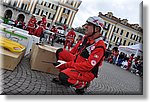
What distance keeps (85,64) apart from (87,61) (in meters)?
0.03

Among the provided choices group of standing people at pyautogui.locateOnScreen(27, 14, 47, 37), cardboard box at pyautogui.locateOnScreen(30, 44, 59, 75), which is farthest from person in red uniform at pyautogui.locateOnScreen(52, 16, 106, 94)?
group of standing people at pyautogui.locateOnScreen(27, 14, 47, 37)

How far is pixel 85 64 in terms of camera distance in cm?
141

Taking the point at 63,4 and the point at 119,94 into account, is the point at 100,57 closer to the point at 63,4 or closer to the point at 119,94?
the point at 119,94

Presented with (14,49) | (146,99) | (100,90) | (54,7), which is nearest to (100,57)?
(100,90)

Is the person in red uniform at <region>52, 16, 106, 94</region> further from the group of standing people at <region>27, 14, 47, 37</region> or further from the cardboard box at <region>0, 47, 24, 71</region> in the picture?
the group of standing people at <region>27, 14, 47, 37</region>

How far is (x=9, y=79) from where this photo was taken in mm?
1365

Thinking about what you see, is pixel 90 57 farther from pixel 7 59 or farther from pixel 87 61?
pixel 7 59

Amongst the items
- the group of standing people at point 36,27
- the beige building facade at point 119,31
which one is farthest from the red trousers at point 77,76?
the group of standing people at point 36,27

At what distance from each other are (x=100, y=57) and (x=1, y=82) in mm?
707

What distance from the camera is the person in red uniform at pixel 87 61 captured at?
1.41 metres

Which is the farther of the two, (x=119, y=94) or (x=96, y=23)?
(x=119, y=94)

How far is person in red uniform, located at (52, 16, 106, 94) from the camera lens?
141 cm

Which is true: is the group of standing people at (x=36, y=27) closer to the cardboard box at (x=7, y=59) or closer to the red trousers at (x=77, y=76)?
the cardboard box at (x=7, y=59)

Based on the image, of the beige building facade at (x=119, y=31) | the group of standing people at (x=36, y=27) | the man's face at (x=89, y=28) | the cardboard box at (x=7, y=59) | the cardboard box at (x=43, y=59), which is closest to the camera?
the cardboard box at (x=7, y=59)
